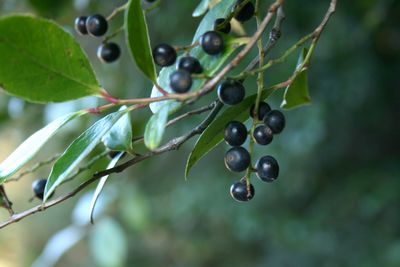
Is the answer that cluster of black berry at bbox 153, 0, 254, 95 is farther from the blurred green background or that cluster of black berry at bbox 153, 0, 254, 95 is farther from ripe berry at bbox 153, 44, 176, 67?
the blurred green background

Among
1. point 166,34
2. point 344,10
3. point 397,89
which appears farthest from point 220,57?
point 397,89

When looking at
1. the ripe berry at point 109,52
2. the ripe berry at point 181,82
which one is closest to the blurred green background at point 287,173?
the ripe berry at point 109,52

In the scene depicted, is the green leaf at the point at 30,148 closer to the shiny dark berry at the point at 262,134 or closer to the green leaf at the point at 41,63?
the green leaf at the point at 41,63

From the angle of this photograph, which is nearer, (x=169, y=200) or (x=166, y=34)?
(x=166, y=34)

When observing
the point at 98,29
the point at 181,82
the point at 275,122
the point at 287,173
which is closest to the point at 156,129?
the point at 181,82

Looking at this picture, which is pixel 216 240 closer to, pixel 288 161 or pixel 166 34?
pixel 288 161
